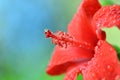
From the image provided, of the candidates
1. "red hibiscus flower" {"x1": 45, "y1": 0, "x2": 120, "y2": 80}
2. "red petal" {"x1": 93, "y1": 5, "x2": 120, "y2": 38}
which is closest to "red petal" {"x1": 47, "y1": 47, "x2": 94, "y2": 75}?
"red hibiscus flower" {"x1": 45, "y1": 0, "x2": 120, "y2": 80}

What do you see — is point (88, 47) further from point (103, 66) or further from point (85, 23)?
point (103, 66)

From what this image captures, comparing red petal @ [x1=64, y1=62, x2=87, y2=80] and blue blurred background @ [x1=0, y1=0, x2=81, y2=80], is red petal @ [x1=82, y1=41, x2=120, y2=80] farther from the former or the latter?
blue blurred background @ [x1=0, y1=0, x2=81, y2=80]

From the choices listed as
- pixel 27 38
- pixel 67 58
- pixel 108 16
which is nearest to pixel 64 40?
pixel 67 58

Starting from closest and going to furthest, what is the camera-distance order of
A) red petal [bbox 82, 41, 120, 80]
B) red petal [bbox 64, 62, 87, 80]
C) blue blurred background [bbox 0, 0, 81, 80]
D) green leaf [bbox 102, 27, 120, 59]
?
red petal [bbox 82, 41, 120, 80] < red petal [bbox 64, 62, 87, 80] < green leaf [bbox 102, 27, 120, 59] < blue blurred background [bbox 0, 0, 81, 80]

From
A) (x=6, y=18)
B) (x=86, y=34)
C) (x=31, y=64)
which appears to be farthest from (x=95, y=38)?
(x=6, y=18)

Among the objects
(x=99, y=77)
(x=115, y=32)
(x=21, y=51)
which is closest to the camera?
(x=99, y=77)

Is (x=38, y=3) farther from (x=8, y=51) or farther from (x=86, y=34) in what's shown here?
(x=86, y=34)

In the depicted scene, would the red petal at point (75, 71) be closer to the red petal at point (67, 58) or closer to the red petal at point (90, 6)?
the red petal at point (67, 58)

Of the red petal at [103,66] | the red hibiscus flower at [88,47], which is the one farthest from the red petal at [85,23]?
the red petal at [103,66]
